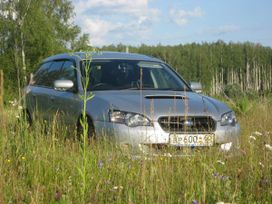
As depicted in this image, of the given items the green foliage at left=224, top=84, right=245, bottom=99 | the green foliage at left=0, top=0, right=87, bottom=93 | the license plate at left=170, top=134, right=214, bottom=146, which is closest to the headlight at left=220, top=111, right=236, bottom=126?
the license plate at left=170, top=134, right=214, bottom=146

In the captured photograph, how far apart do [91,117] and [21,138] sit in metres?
1.04

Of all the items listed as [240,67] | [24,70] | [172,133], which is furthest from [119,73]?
[240,67]

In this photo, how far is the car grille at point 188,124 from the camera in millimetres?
6069

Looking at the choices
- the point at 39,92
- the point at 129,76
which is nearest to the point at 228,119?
the point at 129,76

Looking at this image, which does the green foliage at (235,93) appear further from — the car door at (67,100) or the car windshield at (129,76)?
the car door at (67,100)

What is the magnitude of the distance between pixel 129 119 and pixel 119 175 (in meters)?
1.75

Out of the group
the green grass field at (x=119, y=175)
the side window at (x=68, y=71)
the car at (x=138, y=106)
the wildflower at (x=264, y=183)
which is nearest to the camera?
the green grass field at (x=119, y=175)

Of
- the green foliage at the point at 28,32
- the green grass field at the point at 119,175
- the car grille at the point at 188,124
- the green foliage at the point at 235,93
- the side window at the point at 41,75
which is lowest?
the green foliage at the point at 235,93

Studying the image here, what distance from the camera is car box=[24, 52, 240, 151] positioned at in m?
5.99

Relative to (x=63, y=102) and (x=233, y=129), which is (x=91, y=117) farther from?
(x=233, y=129)

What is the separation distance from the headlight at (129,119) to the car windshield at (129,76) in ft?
3.12

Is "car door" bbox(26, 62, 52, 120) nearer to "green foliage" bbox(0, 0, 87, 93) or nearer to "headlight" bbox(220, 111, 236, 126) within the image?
"headlight" bbox(220, 111, 236, 126)

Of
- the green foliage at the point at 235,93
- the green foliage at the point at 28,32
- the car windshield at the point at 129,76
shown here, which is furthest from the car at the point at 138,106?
the green foliage at the point at 28,32

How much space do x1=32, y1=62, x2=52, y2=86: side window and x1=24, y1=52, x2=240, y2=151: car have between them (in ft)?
1.30
